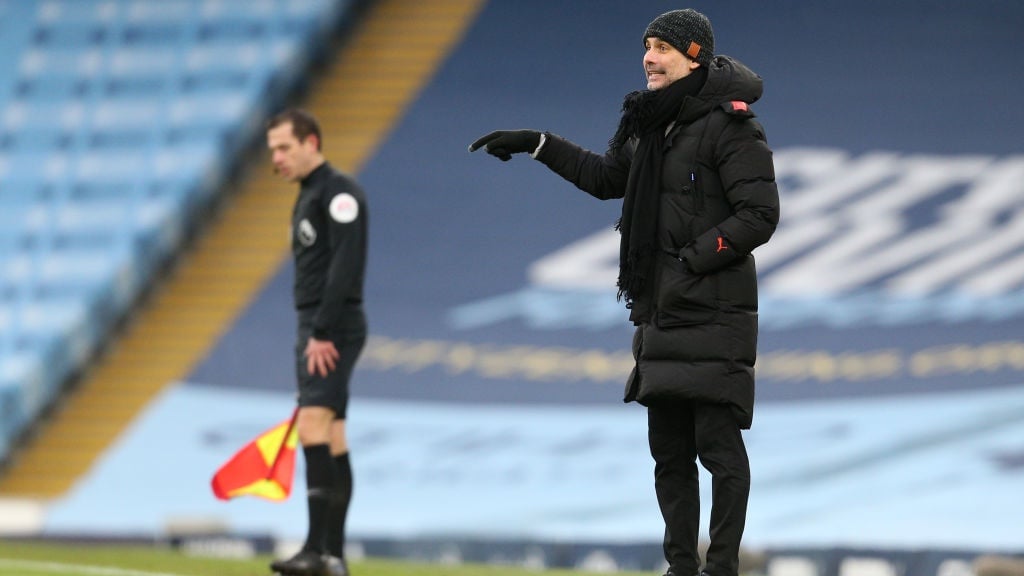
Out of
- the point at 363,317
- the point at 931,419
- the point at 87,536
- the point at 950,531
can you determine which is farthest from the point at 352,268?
the point at 931,419

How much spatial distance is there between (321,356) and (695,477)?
1678 millimetres

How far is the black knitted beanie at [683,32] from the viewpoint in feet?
12.3

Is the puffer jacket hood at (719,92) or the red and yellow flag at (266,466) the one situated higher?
the puffer jacket hood at (719,92)

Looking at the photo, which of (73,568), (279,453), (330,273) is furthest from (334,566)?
(73,568)

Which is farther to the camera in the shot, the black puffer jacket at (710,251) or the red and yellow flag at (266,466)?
the red and yellow flag at (266,466)

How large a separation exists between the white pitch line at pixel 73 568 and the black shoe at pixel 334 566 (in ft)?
2.01

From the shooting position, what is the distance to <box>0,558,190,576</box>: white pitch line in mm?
5355

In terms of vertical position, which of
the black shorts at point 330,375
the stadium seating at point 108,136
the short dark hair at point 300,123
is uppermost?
the stadium seating at point 108,136

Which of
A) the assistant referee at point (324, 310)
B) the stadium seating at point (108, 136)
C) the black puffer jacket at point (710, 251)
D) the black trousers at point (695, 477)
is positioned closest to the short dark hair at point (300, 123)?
the assistant referee at point (324, 310)

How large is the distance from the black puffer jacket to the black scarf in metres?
0.02

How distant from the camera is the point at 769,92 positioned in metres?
13.3

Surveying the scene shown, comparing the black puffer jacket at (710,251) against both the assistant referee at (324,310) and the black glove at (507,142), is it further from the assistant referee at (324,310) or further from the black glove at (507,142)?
the assistant referee at (324,310)

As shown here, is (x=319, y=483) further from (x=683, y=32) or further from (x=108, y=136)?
(x=108, y=136)

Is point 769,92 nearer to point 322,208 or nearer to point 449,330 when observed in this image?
point 449,330
